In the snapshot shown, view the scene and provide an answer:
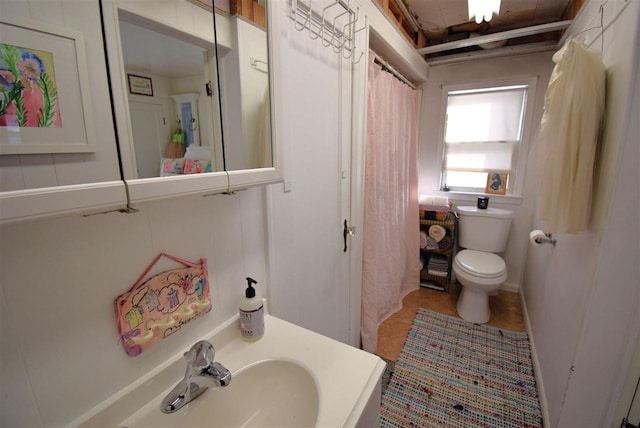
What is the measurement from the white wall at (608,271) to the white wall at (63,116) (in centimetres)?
154

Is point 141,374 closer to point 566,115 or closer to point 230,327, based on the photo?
point 230,327

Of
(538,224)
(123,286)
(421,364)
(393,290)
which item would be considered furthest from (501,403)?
(123,286)

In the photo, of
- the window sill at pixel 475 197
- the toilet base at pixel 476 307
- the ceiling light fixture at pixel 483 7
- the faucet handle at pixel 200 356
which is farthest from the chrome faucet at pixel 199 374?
the window sill at pixel 475 197

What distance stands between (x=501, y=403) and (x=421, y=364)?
455 millimetres

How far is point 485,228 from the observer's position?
2.62 m

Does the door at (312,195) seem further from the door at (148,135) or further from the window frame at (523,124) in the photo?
the window frame at (523,124)

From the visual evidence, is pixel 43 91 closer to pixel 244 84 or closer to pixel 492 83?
pixel 244 84

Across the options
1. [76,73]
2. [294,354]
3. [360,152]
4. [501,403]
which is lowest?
[501,403]

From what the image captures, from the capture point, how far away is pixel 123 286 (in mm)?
657

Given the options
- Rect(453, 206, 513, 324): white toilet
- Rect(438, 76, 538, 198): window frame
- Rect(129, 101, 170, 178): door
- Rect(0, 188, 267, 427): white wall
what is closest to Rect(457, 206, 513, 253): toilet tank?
Rect(453, 206, 513, 324): white toilet

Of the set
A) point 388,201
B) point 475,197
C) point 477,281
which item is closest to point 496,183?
point 475,197

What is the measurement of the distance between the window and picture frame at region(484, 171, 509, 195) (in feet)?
0.09

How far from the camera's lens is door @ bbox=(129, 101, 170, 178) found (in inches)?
22.2

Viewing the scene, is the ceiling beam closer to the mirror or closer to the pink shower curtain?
the pink shower curtain
